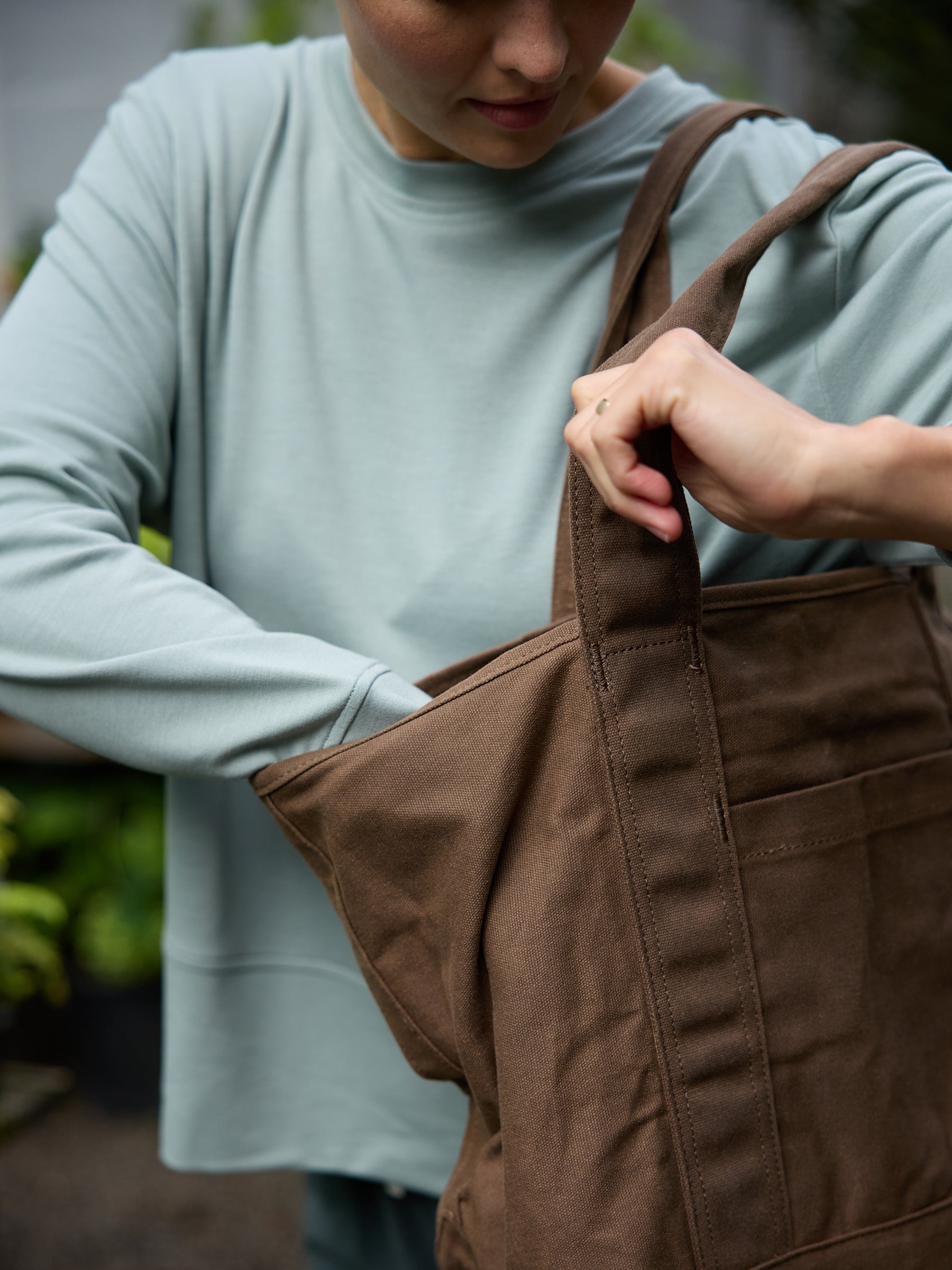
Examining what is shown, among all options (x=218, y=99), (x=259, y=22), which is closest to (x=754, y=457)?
(x=218, y=99)

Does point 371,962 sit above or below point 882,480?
below

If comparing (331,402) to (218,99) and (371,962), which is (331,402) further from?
(371,962)

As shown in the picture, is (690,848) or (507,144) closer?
(690,848)

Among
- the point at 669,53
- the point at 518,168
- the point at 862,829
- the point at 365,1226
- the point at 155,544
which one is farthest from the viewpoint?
the point at 669,53

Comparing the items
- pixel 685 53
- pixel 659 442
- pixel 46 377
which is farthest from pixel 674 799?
pixel 685 53

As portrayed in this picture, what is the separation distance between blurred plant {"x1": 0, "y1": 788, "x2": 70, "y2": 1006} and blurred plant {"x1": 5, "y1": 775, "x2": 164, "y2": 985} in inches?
5.3

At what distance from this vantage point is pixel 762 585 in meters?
0.79

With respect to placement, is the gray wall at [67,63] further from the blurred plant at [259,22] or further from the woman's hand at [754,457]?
the woman's hand at [754,457]

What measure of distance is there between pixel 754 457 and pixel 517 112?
16.2 inches

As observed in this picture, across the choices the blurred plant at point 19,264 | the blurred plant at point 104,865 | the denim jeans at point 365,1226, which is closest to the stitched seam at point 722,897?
the denim jeans at point 365,1226

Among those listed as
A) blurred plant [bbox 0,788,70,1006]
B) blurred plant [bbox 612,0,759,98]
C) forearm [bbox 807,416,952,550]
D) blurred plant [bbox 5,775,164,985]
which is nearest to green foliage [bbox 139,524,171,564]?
blurred plant [bbox 0,788,70,1006]

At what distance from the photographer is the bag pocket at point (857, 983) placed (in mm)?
755

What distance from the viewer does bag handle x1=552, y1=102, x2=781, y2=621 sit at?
0.86 m

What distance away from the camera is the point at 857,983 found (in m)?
0.78
